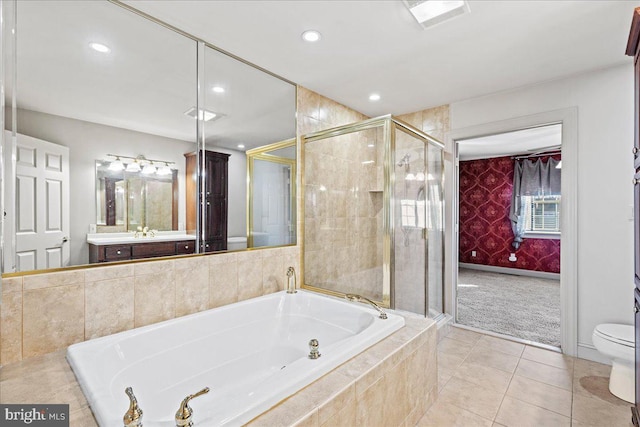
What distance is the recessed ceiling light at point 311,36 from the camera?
2.07 metres

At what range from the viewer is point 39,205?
1.59 m

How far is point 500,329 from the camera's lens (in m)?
3.24

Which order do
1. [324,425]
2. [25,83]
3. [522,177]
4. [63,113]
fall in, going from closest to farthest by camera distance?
[324,425], [25,83], [63,113], [522,177]

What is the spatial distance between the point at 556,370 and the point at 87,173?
353cm

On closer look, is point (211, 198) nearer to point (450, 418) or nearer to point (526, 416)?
point (450, 418)

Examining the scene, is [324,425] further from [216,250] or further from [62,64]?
[62,64]

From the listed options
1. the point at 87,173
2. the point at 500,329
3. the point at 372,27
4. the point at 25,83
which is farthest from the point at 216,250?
the point at 500,329

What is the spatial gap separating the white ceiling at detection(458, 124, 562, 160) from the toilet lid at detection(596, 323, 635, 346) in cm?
257

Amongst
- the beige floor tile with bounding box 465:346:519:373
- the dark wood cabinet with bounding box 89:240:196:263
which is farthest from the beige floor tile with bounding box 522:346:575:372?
the dark wood cabinet with bounding box 89:240:196:263

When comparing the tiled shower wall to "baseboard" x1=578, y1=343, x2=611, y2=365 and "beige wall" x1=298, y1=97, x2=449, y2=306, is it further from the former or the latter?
"baseboard" x1=578, y1=343, x2=611, y2=365

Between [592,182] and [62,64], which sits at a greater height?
[62,64]

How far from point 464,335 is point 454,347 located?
0.34 m

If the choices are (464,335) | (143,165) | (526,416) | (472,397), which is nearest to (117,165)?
(143,165)

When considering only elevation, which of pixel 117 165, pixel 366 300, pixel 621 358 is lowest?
pixel 621 358
